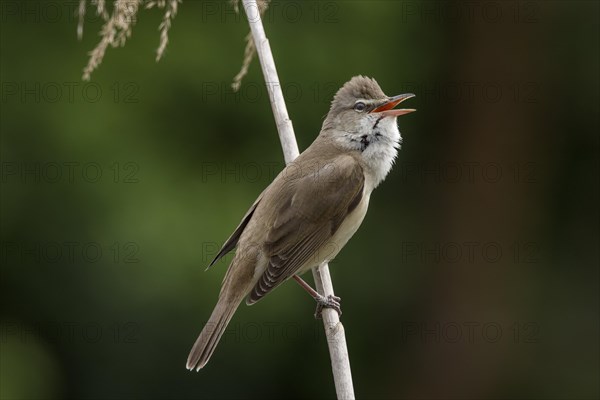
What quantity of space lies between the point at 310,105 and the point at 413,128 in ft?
3.60

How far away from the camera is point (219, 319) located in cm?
404

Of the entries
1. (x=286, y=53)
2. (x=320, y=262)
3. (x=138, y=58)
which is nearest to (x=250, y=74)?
(x=286, y=53)

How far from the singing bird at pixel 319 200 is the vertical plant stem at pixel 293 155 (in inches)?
4.2

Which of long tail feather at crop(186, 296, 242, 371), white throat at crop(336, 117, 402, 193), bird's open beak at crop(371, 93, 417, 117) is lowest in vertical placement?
long tail feather at crop(186, 296, 242, 371)

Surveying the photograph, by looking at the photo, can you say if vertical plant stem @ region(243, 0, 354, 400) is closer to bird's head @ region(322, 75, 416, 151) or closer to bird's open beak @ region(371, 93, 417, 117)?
bird's head @ region(322, 75, 416, 151)

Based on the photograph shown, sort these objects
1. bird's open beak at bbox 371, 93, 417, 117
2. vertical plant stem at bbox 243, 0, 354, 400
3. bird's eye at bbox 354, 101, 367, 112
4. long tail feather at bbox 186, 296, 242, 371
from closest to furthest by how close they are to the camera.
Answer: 1. vertical plant stem at bbox 243, 0, 354, 400
2. long tail feather at bbox 186, 296, 242, 371
3. bird's open beak at bbox 371, 93, 417, 117
4. bird's eye at bbox 354, 101, 367, 112

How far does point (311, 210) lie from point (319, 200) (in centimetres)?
8

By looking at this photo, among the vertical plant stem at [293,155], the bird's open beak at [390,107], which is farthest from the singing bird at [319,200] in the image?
the vertical plant stem at [293,155]

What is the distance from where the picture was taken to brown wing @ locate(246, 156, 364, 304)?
4.32 metres

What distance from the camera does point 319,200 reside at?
452cm

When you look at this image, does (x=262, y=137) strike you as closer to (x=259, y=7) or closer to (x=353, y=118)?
(x=353, y=118)

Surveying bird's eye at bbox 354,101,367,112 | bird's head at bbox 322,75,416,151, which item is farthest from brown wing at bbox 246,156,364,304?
bird's eye at bbox 354,101,367,112

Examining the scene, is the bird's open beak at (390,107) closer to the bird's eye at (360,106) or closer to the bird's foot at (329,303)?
the bird's eye at (360,106)

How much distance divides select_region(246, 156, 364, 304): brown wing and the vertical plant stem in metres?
0.17
